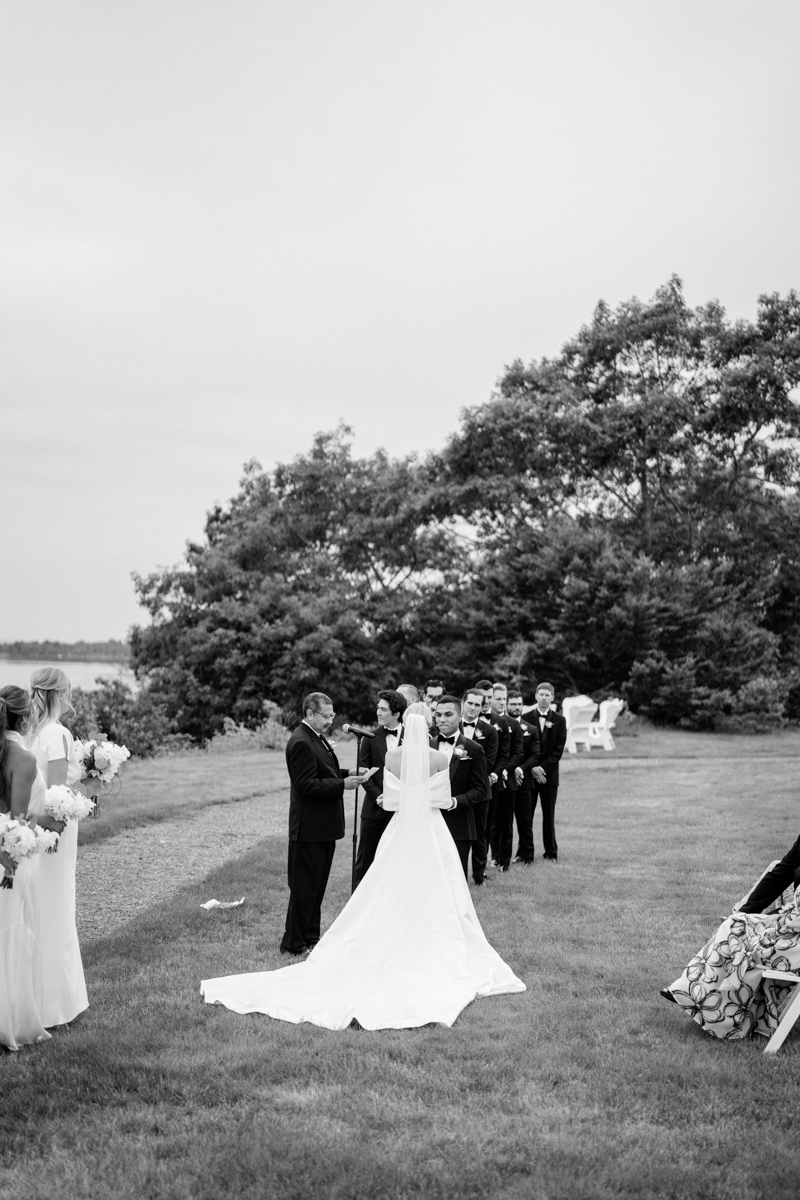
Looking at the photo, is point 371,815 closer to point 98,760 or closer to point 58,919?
point 98,760

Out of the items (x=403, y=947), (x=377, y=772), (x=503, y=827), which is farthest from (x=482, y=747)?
(x=403, y=947)

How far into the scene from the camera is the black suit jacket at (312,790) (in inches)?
318

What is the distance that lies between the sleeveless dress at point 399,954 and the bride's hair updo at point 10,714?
2.22 meters

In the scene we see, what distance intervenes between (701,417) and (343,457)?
13.9 meters

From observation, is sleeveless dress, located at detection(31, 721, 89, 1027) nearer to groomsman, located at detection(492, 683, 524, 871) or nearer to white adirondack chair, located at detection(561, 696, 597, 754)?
groomsman, located at detection(492, 683, 524, 871)

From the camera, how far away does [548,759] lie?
40.2 ft

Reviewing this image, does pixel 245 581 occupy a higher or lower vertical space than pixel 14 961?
higher

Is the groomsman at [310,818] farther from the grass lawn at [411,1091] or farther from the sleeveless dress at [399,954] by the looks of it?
the sleeveless dress at [399,954]

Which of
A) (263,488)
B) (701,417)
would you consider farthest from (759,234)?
(263,488)

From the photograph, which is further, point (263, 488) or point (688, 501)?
point (263, 488)

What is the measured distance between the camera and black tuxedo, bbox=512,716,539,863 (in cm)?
1191

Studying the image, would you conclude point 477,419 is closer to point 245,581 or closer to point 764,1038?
point 245,581

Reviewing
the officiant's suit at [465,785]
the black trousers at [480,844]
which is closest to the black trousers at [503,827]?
the black trousers at [480,844]

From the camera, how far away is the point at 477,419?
3528 centimetres
